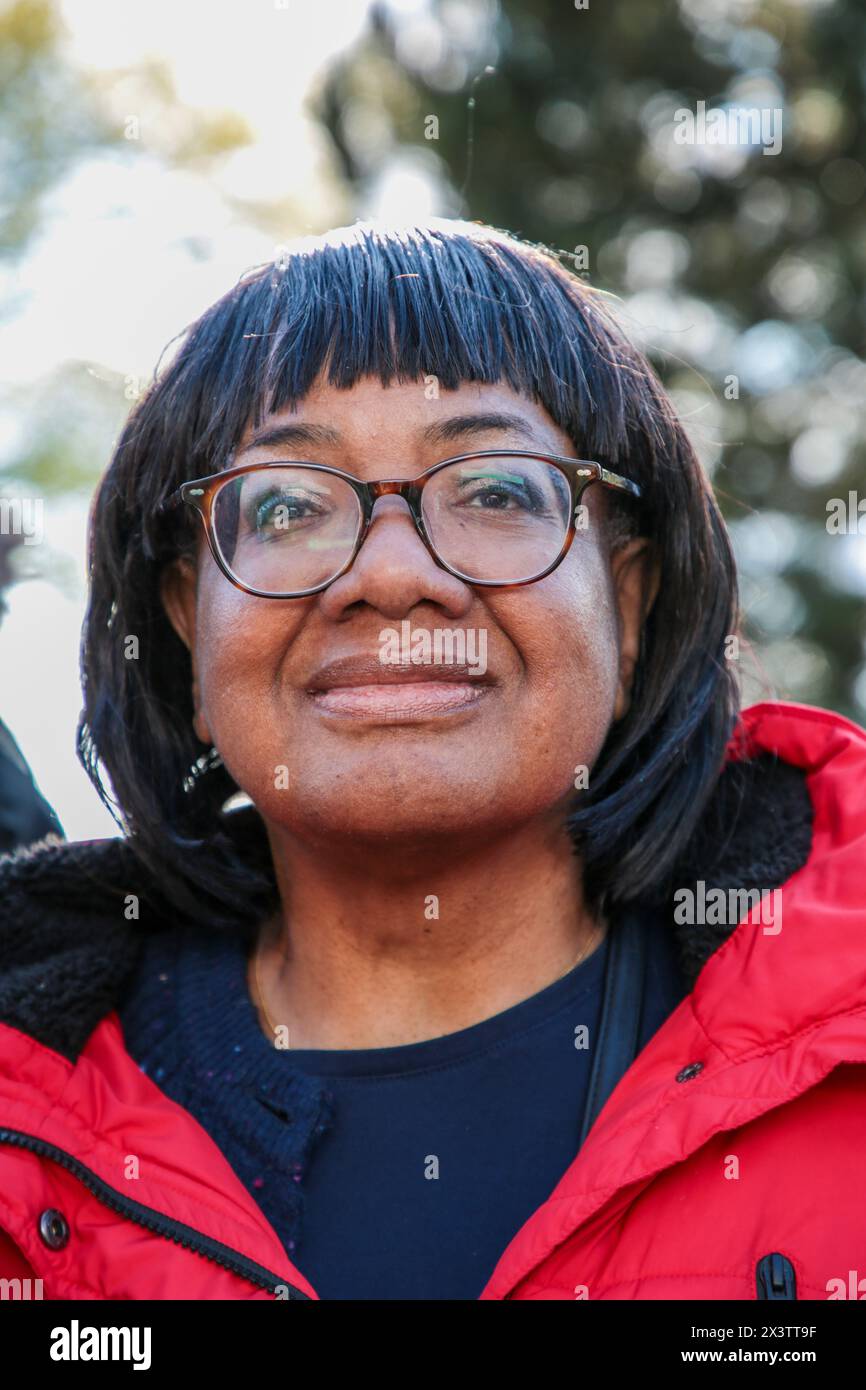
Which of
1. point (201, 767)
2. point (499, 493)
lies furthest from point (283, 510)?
point (201, 767)

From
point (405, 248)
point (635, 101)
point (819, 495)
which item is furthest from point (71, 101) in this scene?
point (405, 248)

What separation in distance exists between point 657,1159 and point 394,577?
823 millimetres

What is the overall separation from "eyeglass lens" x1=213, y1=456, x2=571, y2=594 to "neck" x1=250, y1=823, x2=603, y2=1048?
0.41 meters

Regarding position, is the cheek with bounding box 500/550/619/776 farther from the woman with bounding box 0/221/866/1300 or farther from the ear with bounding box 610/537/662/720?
the ear with bounding box 610/537/662/720

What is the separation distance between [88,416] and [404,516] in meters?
5.19

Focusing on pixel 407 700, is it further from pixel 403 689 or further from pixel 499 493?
pixel 499 493

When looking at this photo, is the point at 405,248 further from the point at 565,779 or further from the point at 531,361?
the point at 565,779

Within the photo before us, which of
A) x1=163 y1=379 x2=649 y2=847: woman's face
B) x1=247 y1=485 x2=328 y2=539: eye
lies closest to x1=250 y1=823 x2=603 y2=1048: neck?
x1=163 y1=379 x2=649 y2=847: woman's face

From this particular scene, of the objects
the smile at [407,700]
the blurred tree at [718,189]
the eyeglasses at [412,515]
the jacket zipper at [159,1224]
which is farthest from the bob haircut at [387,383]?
the blurred tree at [718,189]

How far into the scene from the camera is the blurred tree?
7.17m

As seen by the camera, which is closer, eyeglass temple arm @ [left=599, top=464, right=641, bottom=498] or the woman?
the woman

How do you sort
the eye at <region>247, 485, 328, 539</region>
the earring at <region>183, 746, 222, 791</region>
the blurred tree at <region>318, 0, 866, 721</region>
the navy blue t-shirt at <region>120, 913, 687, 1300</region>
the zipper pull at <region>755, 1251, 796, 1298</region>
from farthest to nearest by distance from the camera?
the blurred tree at <region>318, 0, 866, 721</region>, the earring at <region>183, 746, 222, 791</region>, the eye at <region>247, 485, 328, 539</region>, the navy blue t-shirt at <region>120, 913, 687, 1300</region>, the zipper pull at <region>755, 1251, 796, 1298</region>

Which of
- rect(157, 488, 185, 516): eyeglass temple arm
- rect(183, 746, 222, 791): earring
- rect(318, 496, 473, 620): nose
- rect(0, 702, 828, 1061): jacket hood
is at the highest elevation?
rect(157, 488, 185, 516): eyeglass temple arm

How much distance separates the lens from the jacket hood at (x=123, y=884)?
2221 mm
